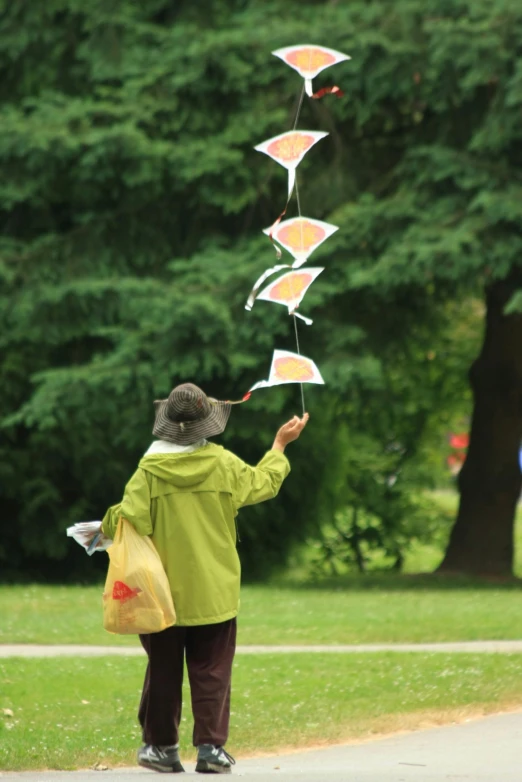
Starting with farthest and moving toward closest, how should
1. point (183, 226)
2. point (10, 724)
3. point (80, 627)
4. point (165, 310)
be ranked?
Answer: 1. point (183, 226)
2. point (165, 310)
3. point (80, 627)
4. point (10, 724)

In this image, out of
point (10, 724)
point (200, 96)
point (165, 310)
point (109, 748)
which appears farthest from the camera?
point (200, 96)

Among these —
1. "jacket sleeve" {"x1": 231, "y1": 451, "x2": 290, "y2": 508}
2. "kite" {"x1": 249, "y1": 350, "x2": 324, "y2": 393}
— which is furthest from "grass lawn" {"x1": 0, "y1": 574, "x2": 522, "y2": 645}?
"jacket sleeve" {"x1": 231, "y1": 451, "x2": 290, "y2": 508}

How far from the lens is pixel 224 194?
50.4ft

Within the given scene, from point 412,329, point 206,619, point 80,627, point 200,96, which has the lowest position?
point 80,627

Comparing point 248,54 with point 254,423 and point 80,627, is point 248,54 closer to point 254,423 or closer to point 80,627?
point 254,423

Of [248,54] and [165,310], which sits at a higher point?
[248,54]

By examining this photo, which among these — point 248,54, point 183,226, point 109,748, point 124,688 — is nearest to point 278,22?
point 248,54

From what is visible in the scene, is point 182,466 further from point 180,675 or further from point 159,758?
point 159,758

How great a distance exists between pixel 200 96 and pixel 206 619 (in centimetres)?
1027

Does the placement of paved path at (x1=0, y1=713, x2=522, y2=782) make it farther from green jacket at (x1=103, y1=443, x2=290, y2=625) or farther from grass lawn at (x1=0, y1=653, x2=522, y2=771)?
green jacket at (x1=103, y1=443, x2=290, y2=625)

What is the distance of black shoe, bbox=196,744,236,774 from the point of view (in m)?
6.06

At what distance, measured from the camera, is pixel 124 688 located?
28.5 ft

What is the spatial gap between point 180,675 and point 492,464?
1251cm

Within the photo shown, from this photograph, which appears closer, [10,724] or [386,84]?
[10,724]
